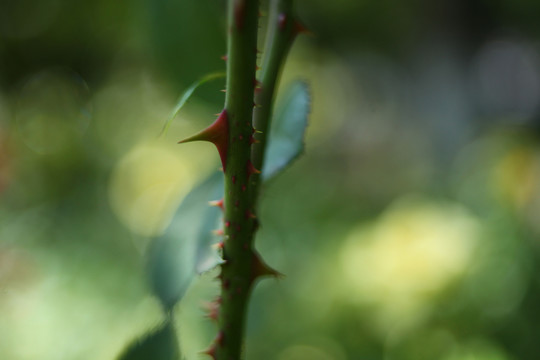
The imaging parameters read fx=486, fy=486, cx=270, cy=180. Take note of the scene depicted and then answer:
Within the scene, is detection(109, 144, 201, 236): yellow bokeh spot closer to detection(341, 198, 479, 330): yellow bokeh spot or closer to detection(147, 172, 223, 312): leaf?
detection(341, 198, 479, 330): yellow bokeh spot

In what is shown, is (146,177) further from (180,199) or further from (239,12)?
(239,12)

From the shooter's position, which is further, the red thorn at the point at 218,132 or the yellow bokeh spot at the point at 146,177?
the yellow bokeh spot at the point at 146,177

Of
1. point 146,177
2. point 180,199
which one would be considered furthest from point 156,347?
point 146,177

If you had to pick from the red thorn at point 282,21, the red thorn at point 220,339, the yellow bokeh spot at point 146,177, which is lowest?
the yellow bokeh spot at point 146,177

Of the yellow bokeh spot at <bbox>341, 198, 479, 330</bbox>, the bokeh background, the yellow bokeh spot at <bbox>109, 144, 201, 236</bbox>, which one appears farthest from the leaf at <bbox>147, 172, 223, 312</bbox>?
the yellow bokeh spot at <bbox>109, 144, 201, 236</bbox>

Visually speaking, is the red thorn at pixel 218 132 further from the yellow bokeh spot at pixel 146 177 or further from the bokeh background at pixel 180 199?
the yellow bokeh spot at pixel 146 177

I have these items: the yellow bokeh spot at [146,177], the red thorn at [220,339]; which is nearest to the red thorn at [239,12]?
the red thorn at [220,339]
